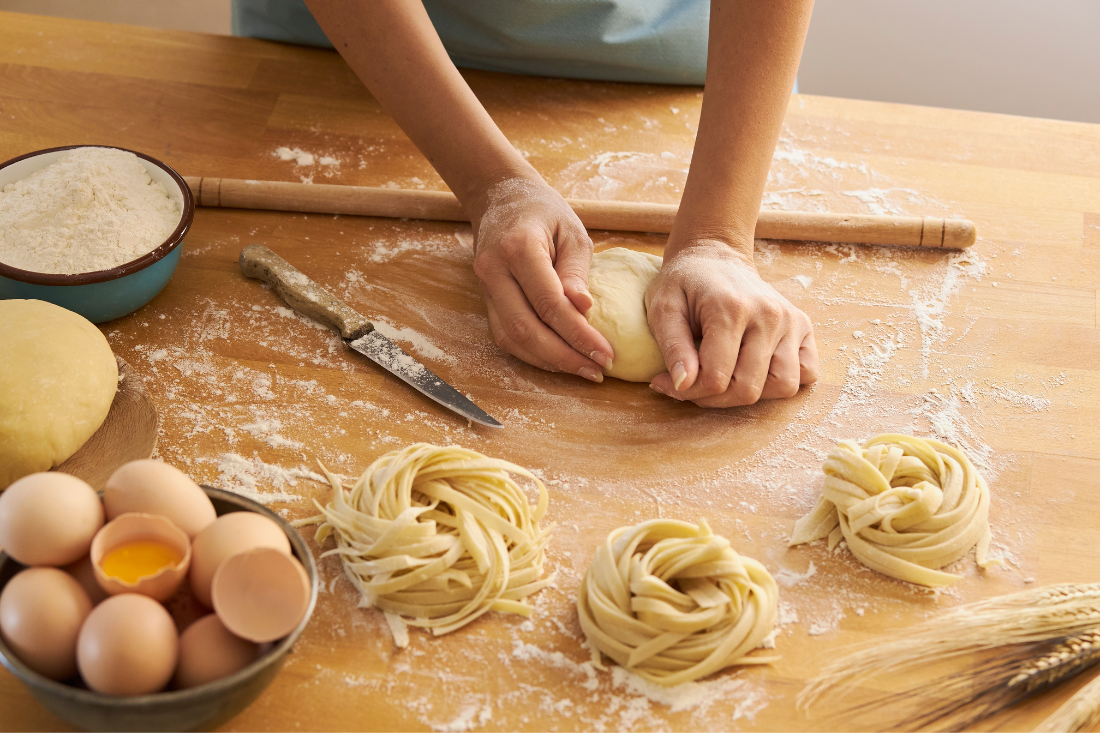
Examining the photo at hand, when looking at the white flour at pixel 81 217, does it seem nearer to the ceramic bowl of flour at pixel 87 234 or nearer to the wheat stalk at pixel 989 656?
the ceramic bowl of flour at pixel 87 234

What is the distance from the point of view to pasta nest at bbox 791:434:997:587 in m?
1.29

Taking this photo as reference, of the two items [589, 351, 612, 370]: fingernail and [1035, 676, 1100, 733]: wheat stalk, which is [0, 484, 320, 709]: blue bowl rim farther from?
[1035, 676, 1100, 733]: wheat stalk

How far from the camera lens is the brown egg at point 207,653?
0.92 meters

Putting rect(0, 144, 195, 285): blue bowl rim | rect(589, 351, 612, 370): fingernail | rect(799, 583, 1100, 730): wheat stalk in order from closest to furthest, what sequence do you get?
rect(799, 583, 1100, 730): wheat stalk, rect(0, 144, 195, 285): blue bowl rim, rect(589, 351, 612, 370): fingernail

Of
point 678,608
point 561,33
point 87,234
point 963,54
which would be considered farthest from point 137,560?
point 963,54

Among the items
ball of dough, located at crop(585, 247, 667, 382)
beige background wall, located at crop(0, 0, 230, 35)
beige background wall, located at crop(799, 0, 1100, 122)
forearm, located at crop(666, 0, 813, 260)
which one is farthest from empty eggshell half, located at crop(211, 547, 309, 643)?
beige background wall, located at crop(0, 0, 230, 35)

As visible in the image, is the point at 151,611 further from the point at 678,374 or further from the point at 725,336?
the point at 725,336

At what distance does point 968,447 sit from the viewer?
152 cm

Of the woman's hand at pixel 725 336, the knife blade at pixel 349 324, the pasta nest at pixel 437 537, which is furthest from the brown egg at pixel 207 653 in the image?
the woman's hand at pixel 725 336

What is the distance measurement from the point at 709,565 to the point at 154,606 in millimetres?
716

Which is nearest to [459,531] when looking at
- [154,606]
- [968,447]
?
[154,606]

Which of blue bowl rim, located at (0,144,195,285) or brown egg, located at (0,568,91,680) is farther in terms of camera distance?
blue bowl rim, located at (0,144,195,285)

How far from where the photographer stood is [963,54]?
3553 millimetres

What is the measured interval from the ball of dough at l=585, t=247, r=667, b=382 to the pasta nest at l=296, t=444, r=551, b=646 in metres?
0.39
